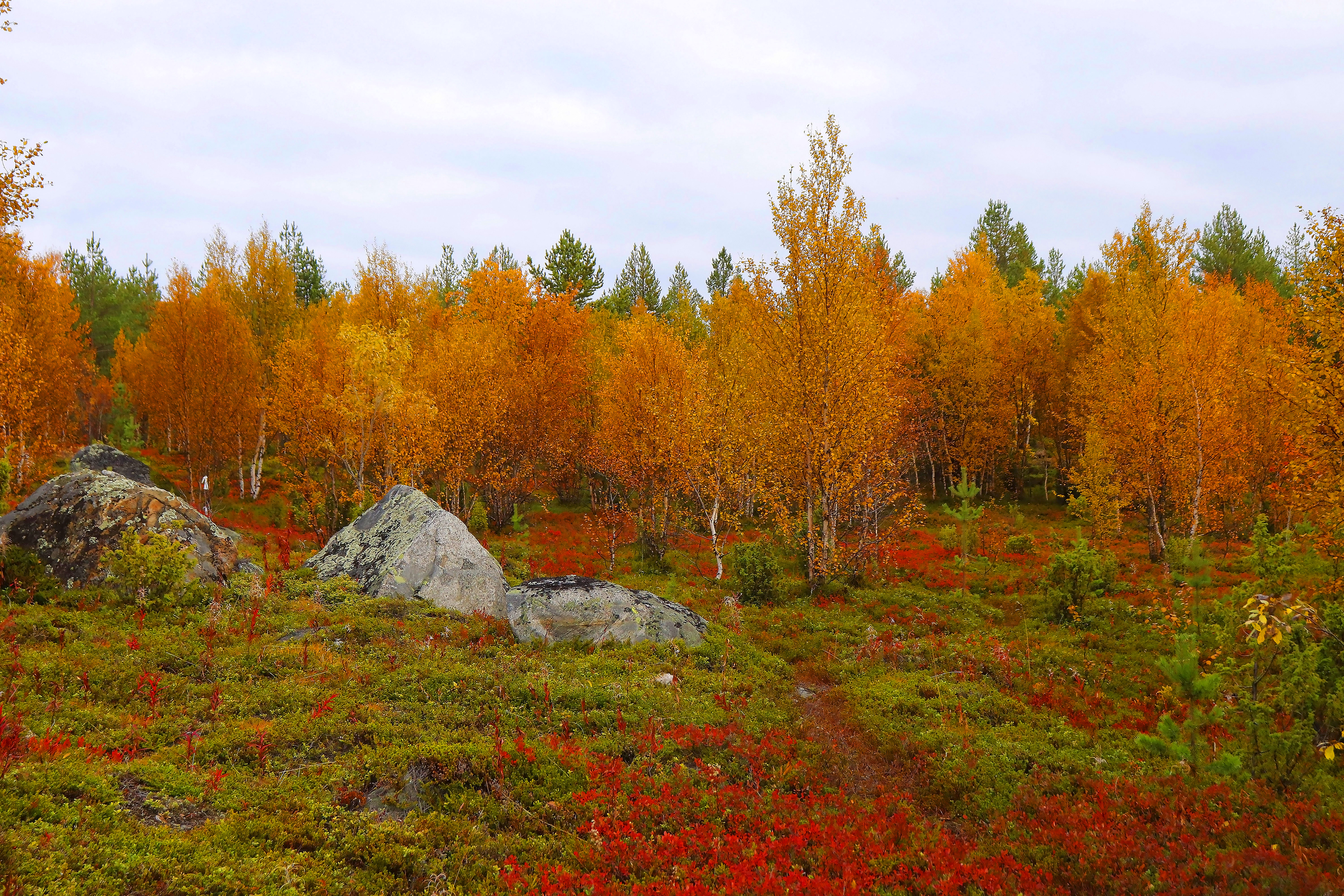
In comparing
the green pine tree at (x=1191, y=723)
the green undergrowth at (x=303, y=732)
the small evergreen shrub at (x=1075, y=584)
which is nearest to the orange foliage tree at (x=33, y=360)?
the green undergrowth at (x=303, y=732)

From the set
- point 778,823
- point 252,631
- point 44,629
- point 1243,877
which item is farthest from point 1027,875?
point 44,629

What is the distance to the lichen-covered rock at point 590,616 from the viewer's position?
12.8 metres

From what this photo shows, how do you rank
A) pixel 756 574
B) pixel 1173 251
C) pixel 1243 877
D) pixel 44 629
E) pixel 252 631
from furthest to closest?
pixel 1173 251 → pixel 756 574 → pixel 252 631 → pixel 44 629 → pixel 1243 877

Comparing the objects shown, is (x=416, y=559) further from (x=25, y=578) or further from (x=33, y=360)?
(x=33, y=360)

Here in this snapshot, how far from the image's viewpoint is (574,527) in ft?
96.1

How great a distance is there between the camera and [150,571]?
11.4 m

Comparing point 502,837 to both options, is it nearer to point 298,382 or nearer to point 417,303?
point 298,382

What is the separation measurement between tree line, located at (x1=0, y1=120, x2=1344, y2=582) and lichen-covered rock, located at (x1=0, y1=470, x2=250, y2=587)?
225 inches

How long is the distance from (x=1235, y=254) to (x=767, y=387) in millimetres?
40176

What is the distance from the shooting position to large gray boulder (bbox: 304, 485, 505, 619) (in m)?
14.9

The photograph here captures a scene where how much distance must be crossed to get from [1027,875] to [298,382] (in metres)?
31.7

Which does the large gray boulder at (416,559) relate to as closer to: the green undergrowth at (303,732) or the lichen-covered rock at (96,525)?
the green undergrowth at (303,732)

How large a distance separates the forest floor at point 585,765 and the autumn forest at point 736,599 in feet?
0.18

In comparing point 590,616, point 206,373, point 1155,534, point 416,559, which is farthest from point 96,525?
point 1155,534
